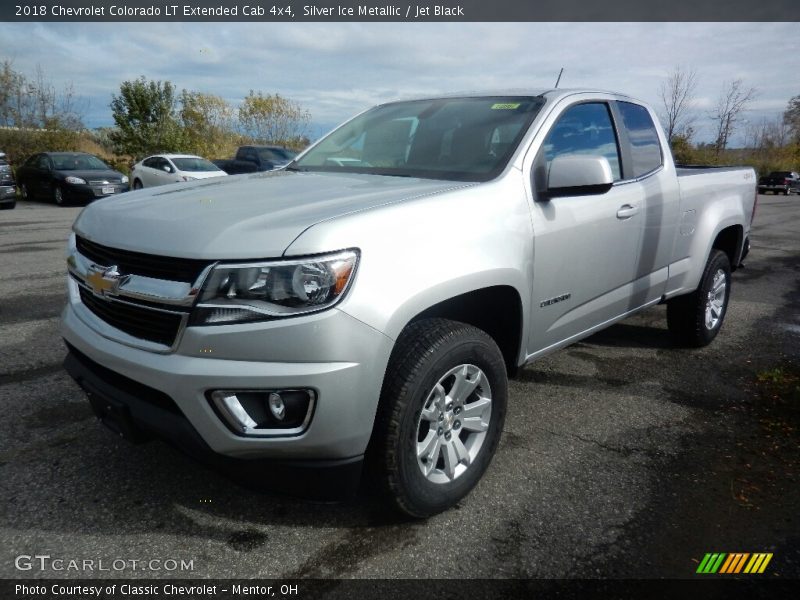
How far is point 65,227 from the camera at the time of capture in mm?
11461

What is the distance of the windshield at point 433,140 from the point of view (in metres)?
2.97

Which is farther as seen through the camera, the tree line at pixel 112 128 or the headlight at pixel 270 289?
the tree line at pixel 112 128

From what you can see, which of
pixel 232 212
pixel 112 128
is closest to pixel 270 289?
pixel 232 212

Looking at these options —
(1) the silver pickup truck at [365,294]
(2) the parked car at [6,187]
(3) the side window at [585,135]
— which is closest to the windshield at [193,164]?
(2) the parked car at [6,187]

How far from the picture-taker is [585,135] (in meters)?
3.41

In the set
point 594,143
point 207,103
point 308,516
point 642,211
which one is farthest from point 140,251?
point 207,103

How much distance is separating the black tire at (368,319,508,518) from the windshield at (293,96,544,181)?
2.77 feet

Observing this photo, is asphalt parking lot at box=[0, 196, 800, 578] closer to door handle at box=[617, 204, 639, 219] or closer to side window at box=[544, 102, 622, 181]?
door handle at box=[617, 204, 639, 219]

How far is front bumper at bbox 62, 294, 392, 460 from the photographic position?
1.93 m

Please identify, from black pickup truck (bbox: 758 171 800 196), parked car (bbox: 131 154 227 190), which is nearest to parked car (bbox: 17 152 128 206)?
parked car (bbox: 131 154 227 190)

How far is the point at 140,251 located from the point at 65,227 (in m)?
10.9

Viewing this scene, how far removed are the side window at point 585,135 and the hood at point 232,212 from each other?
80cm

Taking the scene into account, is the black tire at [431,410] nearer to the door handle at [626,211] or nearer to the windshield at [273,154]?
the door handle at [626,211]

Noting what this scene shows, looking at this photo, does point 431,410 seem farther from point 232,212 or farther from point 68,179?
point 68,179
